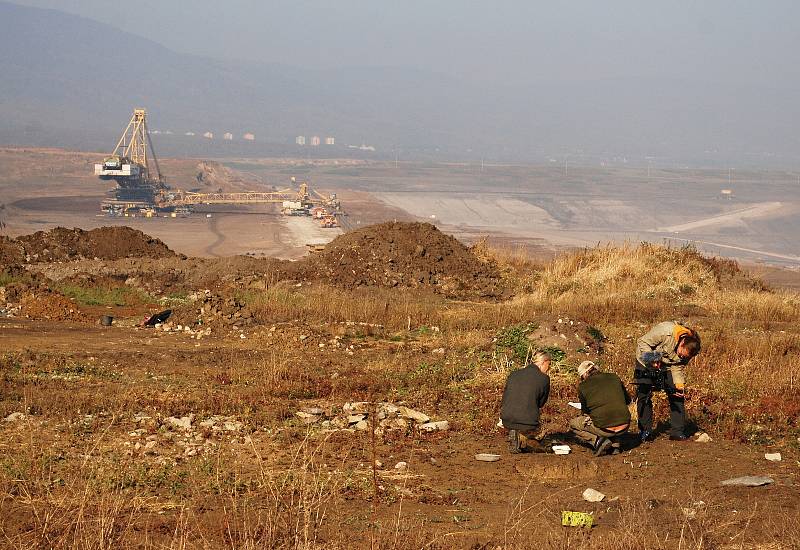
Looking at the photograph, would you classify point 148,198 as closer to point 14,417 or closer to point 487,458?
point 14,417

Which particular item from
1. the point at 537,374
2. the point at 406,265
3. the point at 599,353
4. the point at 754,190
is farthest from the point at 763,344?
the point at 754,190

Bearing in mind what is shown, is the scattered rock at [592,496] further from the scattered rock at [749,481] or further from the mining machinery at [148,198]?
the mining machinery at [148,198]

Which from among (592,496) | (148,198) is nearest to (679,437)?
(592,496)

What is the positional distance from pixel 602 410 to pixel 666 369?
0.94 meters

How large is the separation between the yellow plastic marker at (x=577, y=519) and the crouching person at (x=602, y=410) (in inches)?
88.8

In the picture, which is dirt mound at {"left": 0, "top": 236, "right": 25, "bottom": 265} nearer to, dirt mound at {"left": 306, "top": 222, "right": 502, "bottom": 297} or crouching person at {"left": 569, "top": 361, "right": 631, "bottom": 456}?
dirt mound at {"left": 306, "top": 222, "right": 502, "bottom": 297}

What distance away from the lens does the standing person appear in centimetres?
1031

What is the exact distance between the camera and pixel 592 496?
27.8 ft

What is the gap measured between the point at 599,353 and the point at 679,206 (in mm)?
74954

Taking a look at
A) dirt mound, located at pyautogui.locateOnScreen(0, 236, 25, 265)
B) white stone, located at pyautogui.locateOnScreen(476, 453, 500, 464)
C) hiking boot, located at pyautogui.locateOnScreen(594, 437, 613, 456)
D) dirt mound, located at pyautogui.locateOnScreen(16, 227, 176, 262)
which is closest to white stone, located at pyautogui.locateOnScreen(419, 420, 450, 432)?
white stone, located at pyautogui.locateOnScreen(476, 453, 500, 464)

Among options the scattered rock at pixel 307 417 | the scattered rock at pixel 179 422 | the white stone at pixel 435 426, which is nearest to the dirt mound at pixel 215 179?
the scattered rock at pixel 307 417

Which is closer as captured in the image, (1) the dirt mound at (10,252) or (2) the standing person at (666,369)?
(2) the standing person at (666,369)

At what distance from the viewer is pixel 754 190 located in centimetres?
10388

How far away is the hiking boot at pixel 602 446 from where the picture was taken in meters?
9.98
